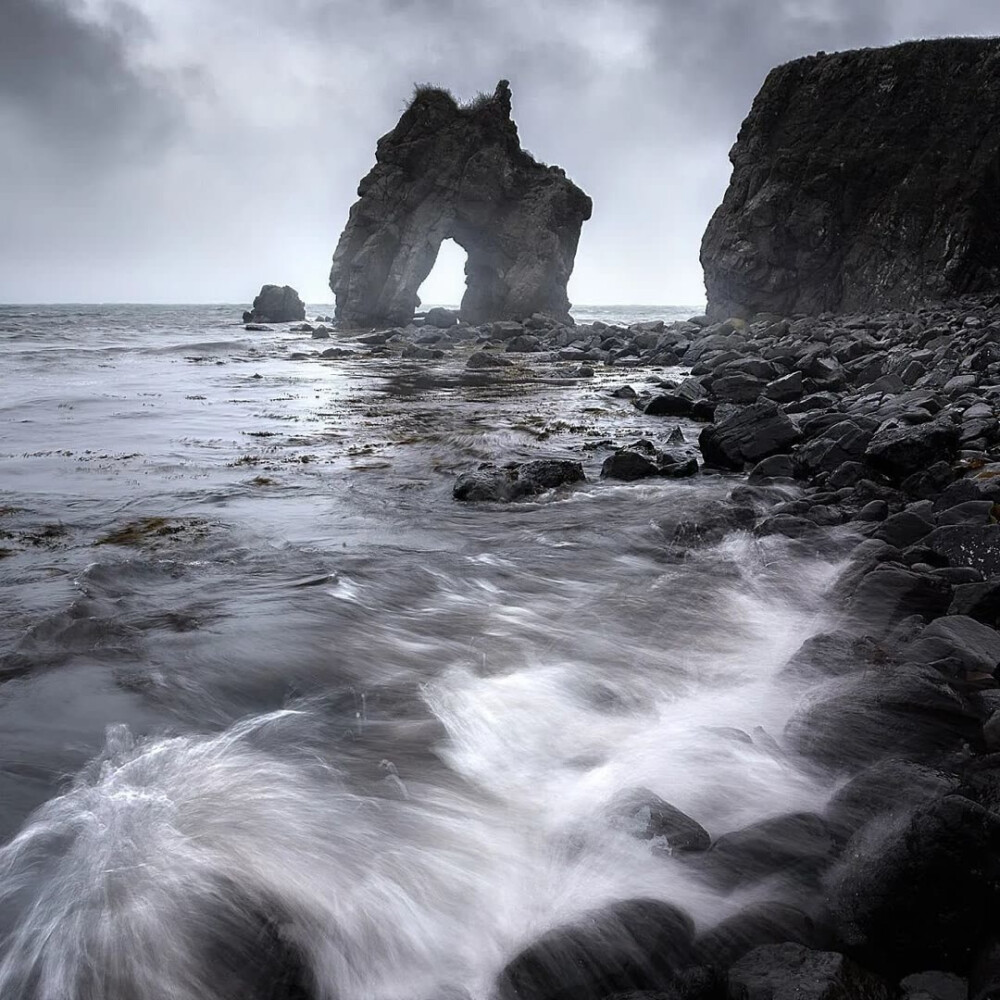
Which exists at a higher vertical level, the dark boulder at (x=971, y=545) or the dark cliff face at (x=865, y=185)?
the dark cliff face at (x=865, y=185)

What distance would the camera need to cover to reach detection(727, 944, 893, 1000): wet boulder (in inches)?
67.6

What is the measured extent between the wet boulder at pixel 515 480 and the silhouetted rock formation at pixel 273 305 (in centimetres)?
5487

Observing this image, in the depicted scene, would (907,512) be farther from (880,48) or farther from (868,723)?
(880,48)

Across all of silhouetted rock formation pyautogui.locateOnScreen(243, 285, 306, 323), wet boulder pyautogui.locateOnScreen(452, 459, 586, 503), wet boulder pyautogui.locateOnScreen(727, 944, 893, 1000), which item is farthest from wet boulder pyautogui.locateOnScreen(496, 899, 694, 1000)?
silhouetted rock formation pyautogui.locateOnScreen(243, 285, 306, 323)

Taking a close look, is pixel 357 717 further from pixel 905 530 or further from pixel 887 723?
pixel 905 530

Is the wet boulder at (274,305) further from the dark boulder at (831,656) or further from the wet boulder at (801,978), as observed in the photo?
the wet boulder at (801,978)

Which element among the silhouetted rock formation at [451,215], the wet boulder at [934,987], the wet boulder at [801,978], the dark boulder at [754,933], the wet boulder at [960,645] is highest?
the silhouetted rock formation at [451,215]

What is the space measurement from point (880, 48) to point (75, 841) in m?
42.2

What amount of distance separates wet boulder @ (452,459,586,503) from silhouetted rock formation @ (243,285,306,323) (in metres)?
54.9

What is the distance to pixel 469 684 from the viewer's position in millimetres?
3957

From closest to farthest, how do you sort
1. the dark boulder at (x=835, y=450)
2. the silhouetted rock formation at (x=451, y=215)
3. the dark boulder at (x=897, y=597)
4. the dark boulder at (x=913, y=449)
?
the dark boulder at (x=897, y=597) < the dark boulder at (x=913, y=449) < the dark boulder at (x=835, y=450) < the silhouetted rock formation at (x=451, y=215)

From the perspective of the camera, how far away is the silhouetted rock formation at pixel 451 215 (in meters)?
47.7

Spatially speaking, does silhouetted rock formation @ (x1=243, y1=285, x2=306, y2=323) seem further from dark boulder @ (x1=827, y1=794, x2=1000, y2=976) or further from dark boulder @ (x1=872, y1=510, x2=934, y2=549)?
dark boulder @ (x1=827, y1=794, x2=1000, y2=976)

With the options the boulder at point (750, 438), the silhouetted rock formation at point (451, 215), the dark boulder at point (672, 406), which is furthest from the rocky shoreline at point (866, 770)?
the silhouetted rock formation at point (451, 215)
